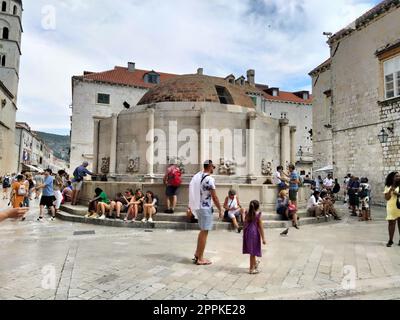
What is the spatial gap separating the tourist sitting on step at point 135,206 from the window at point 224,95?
6334mm

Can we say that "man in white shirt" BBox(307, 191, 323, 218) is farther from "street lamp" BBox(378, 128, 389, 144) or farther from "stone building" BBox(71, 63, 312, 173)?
"stone building" BBox(71, 63, 312, 173)

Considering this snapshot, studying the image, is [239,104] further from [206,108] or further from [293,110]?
[293,110]

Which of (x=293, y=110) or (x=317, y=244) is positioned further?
(x=293, y=110)

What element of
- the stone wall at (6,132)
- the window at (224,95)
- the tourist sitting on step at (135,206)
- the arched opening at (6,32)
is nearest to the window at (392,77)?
the window at (224,95)

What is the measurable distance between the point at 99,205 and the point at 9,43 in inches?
2082

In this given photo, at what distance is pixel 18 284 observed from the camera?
4375 millimetres

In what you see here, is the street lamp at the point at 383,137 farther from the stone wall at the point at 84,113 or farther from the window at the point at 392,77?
the stone wall at the point at 84,113

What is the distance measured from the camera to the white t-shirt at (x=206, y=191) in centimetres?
575

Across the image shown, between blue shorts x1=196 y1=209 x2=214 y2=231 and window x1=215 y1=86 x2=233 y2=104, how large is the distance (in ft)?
31.0

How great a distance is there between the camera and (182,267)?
5.32 metres

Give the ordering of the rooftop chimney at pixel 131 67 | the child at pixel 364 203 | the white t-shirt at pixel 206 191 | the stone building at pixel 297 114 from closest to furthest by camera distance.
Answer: the white t-shirt at pixel 206 191 < the child at pixel 364 203 < the rooftop chimney at pixel 131 67 < the stone building at pixel 297 114

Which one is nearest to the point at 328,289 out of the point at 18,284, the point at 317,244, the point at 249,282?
the point at 249,282
